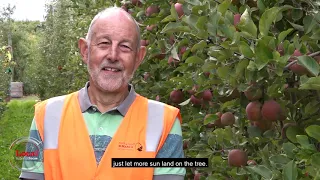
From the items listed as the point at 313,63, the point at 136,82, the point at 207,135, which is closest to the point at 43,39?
the point at 136,82

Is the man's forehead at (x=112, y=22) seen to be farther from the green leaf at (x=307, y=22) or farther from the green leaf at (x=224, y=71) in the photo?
the green leaf at (x=307, y=22)

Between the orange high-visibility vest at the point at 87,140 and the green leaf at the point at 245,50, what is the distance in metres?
0.38

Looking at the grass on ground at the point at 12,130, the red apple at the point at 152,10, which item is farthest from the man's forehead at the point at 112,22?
the grass on ground at the point at 12,130

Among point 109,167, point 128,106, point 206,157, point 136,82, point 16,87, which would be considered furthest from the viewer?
point 16,87

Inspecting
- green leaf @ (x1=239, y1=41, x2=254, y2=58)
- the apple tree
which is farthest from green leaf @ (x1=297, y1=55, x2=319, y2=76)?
green leaf @ (x1=239, y1=41, x2=254, y2=58)

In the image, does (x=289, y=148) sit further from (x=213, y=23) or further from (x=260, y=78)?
(x=213, y=23)

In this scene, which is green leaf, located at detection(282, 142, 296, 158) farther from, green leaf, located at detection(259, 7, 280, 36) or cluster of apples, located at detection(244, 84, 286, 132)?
green leaf, located at detection(259, 7, 280, 36)

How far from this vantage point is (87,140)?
1.70m

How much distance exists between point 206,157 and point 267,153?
0.57m

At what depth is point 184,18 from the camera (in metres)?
1.69

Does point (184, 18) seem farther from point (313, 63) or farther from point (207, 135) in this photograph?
point (207, 135)

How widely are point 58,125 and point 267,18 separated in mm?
722

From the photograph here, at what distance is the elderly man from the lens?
167 cm

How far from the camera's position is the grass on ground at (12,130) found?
745 cm
